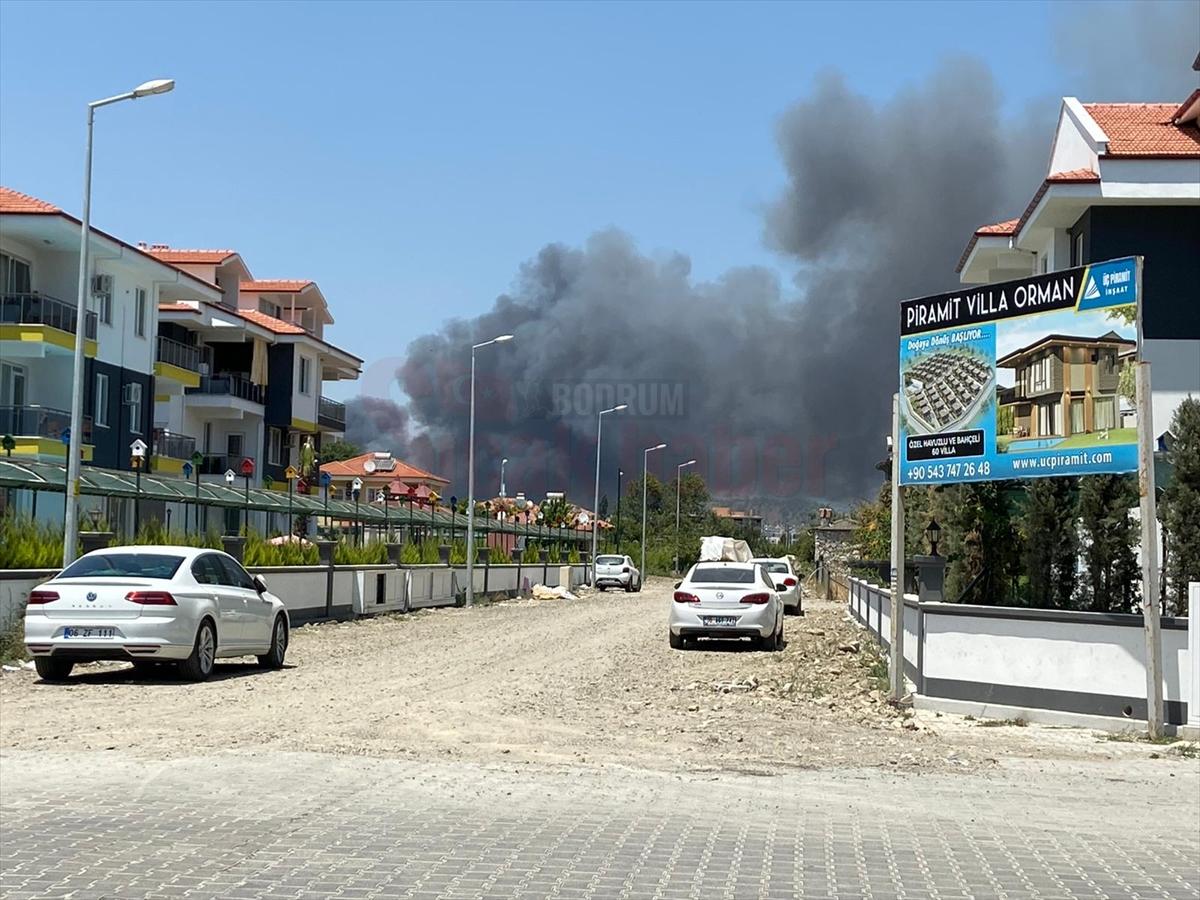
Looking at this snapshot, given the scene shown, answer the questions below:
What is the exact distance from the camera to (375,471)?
96.1 meters

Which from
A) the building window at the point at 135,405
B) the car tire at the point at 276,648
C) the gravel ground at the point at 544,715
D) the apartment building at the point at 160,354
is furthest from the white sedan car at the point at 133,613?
the building window at the point at 135,405

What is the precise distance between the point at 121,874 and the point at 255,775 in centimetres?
341

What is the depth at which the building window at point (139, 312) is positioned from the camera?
4972 cm

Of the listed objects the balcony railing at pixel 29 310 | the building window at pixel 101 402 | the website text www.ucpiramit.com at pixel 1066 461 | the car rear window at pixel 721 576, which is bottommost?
the car rear window at pixel 721 576

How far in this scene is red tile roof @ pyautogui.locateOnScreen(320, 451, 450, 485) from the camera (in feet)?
324

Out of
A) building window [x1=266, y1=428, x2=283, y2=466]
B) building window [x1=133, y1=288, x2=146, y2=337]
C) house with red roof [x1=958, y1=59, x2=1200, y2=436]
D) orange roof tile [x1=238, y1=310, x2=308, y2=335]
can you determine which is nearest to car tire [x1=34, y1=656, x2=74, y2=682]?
house with red roof [x1=958, y1=59, x2=1200, y2=436]

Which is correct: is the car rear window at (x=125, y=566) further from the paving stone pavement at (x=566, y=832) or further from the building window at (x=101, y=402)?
the building window at (x=101, y=402)

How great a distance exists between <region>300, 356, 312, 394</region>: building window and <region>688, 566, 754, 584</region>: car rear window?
43589 millimetres

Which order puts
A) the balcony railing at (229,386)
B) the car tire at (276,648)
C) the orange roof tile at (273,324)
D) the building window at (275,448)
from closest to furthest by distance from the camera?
the car tire at (276,648) < the balcony railing at (229,386) < the orange roof tile at (273,324) < the building window at (275,448)

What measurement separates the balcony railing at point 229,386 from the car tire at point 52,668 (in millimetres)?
42563

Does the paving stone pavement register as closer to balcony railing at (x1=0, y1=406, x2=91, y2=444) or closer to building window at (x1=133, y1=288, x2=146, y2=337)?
balcony railing at (x1=0, y1=406, x2=91, y2=444)

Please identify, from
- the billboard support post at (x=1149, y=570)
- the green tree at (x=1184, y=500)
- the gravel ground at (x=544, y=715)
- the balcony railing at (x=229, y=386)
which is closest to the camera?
the gravel ground at (x=544, y=715)

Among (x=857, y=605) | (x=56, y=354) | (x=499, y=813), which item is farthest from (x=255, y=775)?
(x=56, y=354)

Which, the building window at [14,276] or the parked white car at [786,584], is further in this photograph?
the building window at [14,276]
